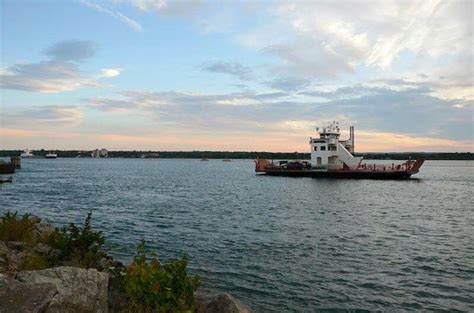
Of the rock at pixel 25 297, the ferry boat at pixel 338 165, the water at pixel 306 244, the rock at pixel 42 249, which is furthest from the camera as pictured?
the ferry boat at pixel 338 165

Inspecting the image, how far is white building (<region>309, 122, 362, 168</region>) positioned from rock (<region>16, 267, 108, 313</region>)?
62.0 meters

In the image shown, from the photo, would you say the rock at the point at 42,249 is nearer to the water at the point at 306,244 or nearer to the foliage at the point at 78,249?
the foliage at the point at 78,249

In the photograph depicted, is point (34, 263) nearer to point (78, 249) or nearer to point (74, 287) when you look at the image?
point (78, 249)

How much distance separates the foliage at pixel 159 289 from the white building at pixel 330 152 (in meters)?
61.4

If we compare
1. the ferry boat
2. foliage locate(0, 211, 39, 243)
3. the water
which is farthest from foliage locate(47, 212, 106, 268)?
the ferry boat

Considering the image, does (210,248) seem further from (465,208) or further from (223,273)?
(465,208)

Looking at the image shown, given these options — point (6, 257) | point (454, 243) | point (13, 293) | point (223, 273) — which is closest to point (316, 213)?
point (454, 243)

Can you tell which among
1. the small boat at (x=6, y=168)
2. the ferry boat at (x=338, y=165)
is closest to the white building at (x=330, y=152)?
the ferry boat at (x=338, y=165)

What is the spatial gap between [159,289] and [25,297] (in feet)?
6.95

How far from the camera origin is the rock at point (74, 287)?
7113 mm

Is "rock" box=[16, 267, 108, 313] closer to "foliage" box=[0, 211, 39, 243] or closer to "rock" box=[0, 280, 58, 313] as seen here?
"rock" box=[0, 280, 58, 313]

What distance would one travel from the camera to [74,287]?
752 centimetres

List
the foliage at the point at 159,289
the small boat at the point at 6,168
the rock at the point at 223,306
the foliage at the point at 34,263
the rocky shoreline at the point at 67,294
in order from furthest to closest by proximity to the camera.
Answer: the small boat at the point at 6,168 < the foliage at the point at 34,263 < the rock at the point at 223,306 < the foliage at the point at 159,289 < the rocky shoreline at the point at 67,294

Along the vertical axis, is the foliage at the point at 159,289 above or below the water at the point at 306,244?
above
